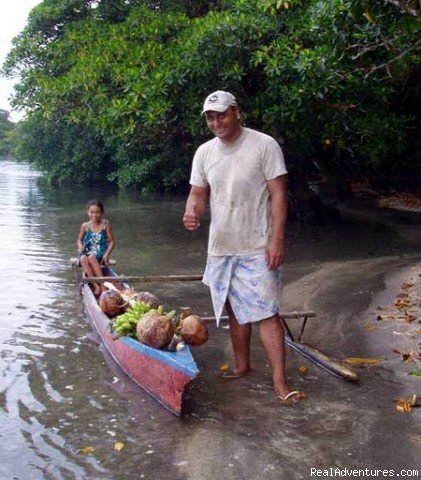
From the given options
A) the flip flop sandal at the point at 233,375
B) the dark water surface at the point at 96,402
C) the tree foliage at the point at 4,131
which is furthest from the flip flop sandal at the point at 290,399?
the tree foliage at the point at 4,131

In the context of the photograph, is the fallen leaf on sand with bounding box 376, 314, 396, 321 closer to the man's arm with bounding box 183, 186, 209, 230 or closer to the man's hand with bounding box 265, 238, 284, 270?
the man's hand with bounding box 265, 238, 284, 270

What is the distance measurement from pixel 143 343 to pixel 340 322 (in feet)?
9.72

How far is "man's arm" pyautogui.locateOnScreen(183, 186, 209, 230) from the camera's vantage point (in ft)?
15.2

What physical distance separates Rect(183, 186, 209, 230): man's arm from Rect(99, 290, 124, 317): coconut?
1725 mm

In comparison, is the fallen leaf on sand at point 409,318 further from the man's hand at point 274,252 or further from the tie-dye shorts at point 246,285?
the man's hand at point 274,252

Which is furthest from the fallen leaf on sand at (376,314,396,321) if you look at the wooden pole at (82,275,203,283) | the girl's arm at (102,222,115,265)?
the girl's arm at (102,222,115,265)

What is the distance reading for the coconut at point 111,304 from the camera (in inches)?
239

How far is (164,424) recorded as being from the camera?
4469 millimetres

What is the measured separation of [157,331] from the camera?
476 centimetres

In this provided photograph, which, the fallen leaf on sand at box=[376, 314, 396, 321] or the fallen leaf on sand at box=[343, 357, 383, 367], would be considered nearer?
the fallen leaf on sand at box=[343, 357, 383, 367]

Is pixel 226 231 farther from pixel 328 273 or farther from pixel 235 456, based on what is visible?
pixel 328 273

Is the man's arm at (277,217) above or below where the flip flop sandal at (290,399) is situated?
above

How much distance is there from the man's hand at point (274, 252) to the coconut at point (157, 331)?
3.20ft

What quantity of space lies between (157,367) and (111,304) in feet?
4.92
